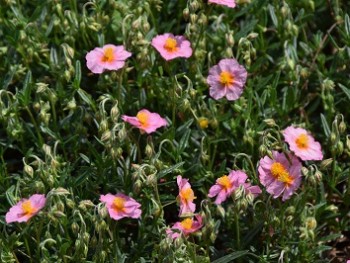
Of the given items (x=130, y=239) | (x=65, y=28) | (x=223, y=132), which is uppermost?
(x=65, y=28)

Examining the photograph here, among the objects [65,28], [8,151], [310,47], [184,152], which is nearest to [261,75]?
[310,47]

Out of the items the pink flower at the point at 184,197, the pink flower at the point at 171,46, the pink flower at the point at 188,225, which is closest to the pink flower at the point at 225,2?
the pink flower at the point at 171,46

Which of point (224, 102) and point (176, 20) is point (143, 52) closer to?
point (224, 102)

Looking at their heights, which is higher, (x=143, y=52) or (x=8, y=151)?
(x=143, y=52)

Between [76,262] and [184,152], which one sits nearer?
[76,262]

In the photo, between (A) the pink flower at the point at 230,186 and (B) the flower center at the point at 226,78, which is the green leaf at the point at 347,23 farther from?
(A) the pink flower at the point at 230,186
